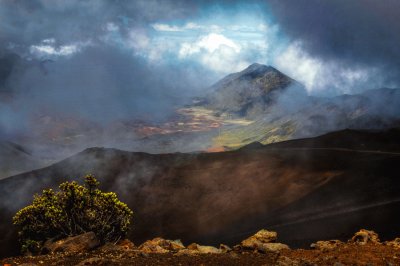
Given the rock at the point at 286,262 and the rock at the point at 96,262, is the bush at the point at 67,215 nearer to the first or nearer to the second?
the rock at the point at 96,262

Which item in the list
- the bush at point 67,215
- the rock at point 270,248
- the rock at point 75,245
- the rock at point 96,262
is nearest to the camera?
the rock at point 96,262

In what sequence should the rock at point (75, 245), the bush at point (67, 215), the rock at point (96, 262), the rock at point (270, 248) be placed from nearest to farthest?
1. the rock at point (96, 262)
2. the rock at point (270, 248)
3. the rock at point (75, 245)
4. the bush at point (67, 215)

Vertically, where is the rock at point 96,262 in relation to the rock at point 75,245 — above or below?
above

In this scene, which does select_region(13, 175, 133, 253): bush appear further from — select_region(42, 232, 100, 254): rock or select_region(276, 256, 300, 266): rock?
select_region(276, 256, 300, 266): rock

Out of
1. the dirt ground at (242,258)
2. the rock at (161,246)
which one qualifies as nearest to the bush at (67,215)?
the rock at (161,246)

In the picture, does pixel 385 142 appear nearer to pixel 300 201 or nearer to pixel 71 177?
pixel 300 201

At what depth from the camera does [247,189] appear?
90250mm

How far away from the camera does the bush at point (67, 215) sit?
3538 cm

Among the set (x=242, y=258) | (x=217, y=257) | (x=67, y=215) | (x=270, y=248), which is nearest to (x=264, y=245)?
(x=270, y=248)

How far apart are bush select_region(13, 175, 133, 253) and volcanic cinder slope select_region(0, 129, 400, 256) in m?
28.4

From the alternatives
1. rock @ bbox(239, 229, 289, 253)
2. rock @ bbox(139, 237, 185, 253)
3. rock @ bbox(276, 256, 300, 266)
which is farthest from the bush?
rock @ bbox(276, 256, 300, 266)

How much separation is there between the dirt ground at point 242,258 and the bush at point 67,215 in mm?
9271

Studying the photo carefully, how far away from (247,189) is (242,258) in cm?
6764

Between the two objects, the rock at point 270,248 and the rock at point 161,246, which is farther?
the rock at point 161,246
